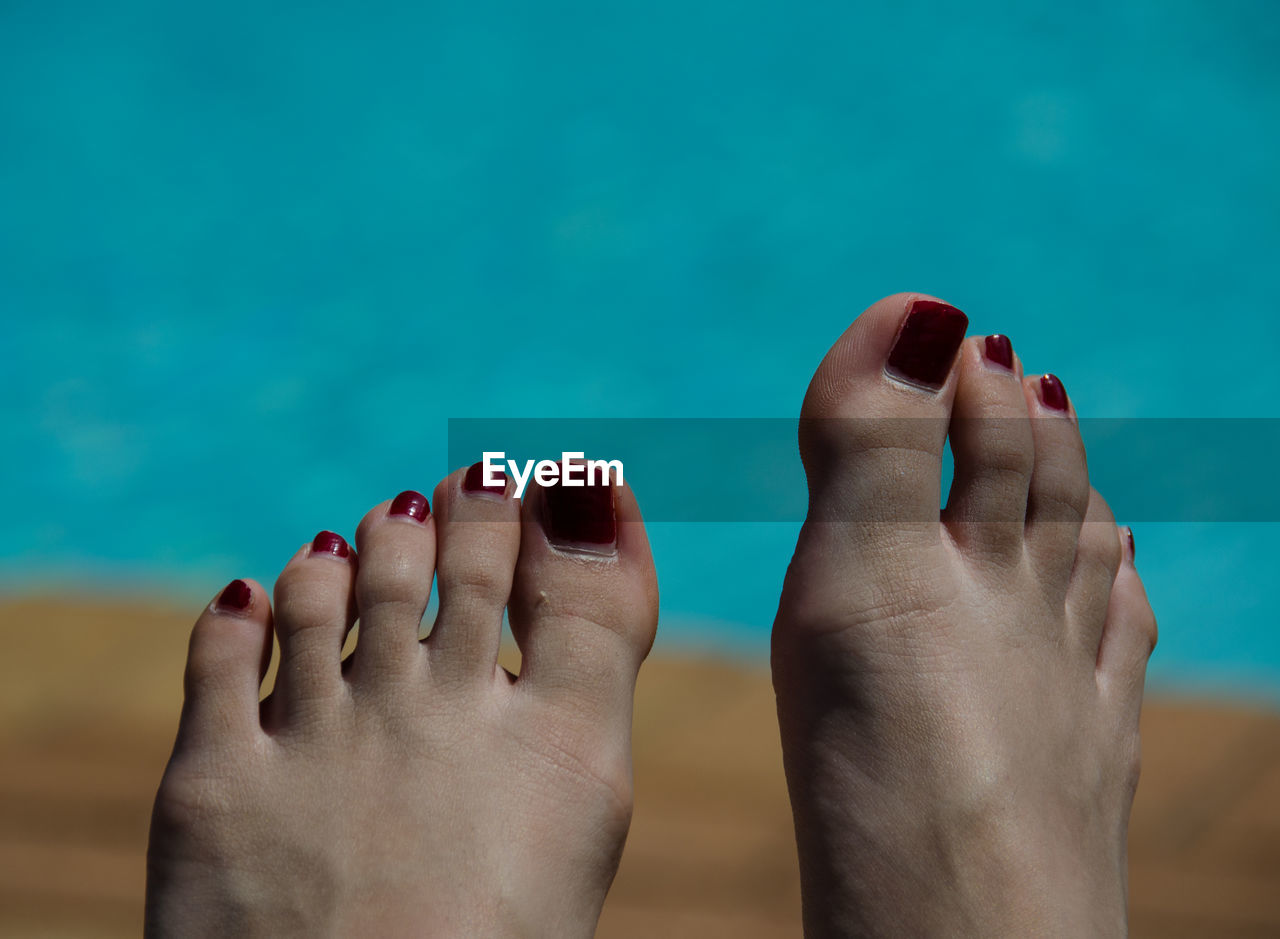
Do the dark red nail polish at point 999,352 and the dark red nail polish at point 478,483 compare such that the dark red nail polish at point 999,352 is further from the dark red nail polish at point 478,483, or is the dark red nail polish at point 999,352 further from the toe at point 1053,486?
the dark red nail polish at point 478,483

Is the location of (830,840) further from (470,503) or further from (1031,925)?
(470,503)

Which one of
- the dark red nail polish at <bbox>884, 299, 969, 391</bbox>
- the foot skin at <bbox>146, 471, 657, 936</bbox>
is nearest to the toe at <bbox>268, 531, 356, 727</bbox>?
the foot skin at <bbox>146, 471, 657, 936</bbox>

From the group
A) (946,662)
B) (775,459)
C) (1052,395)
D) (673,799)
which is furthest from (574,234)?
(946,662)

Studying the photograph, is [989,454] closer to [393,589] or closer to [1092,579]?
[1092,579]

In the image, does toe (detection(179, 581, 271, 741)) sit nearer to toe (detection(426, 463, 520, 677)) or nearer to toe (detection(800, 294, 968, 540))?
toe (detection(426, 463, 520, 677))

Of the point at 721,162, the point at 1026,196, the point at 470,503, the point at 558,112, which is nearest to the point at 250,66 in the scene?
the point at 558,112
